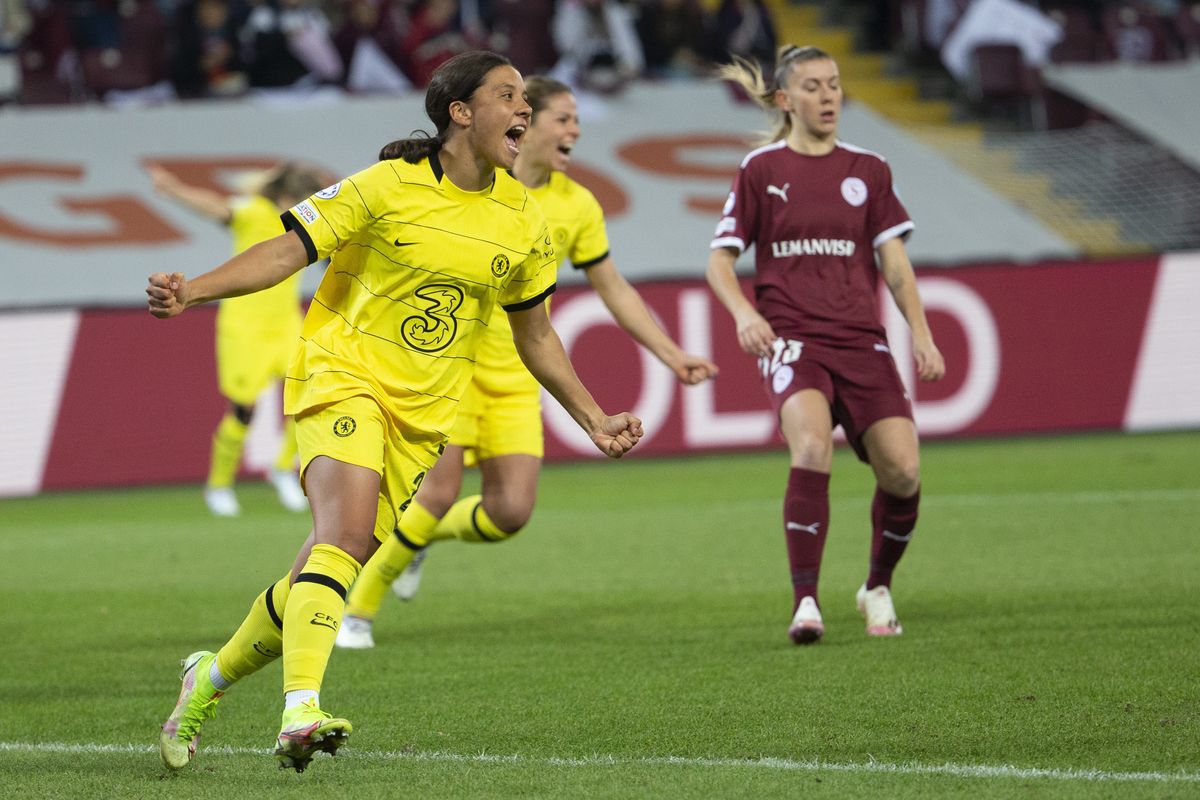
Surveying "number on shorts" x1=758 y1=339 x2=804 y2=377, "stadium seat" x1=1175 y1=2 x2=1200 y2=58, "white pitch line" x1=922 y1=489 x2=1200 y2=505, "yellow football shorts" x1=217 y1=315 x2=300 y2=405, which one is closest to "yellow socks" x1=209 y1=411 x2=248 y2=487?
"yellow football shorts" x1=217 y1=315 x2=300 y2=405

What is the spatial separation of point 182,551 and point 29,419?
4.08m

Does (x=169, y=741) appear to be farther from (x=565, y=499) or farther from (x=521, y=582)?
(x=565, y=499)

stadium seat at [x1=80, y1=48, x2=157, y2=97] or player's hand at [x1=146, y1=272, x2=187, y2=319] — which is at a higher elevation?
player's hand at [x1=146, y1=272, x2=187, y2=319]

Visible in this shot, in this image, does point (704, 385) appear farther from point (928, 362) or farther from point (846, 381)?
→ point (928, 362)

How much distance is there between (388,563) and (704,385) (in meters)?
7.72

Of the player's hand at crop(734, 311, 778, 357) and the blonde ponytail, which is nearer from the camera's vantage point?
the player's hand at crop(734, 311, 778, 357)

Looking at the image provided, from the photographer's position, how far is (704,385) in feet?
48.6

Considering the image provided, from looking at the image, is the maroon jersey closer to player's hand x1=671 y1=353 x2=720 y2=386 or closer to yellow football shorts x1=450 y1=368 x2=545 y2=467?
player's hand x1=671 y1=353 x2=720 y2=386

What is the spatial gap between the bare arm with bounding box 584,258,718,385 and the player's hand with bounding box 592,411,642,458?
→ 137 centimetres

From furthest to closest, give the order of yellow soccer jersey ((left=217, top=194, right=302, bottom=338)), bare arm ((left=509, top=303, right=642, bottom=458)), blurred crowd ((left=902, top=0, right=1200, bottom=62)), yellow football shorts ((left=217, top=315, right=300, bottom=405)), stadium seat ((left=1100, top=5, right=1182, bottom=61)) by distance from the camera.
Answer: stadium seat ((left=1100, top=5, right=1182, bottom=61))
blurred crowd ((left=902, top=0, right=1200, bottom=62))
yellow football shorts ((left=217, top=315, right=300, bottom=405))
yellow soccer jersey ((left=217, top=194, right=302, bottom=338))
bare arm ((left=509, top=303, right=642, bottom=458))

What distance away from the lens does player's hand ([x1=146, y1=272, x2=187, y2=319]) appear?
429 cm

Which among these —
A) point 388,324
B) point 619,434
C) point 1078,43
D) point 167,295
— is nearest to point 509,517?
point 619,434

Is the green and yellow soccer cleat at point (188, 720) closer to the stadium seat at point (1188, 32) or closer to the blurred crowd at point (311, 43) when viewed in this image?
the blurred crowd at point (311, 43)

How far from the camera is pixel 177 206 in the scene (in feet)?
65.2
